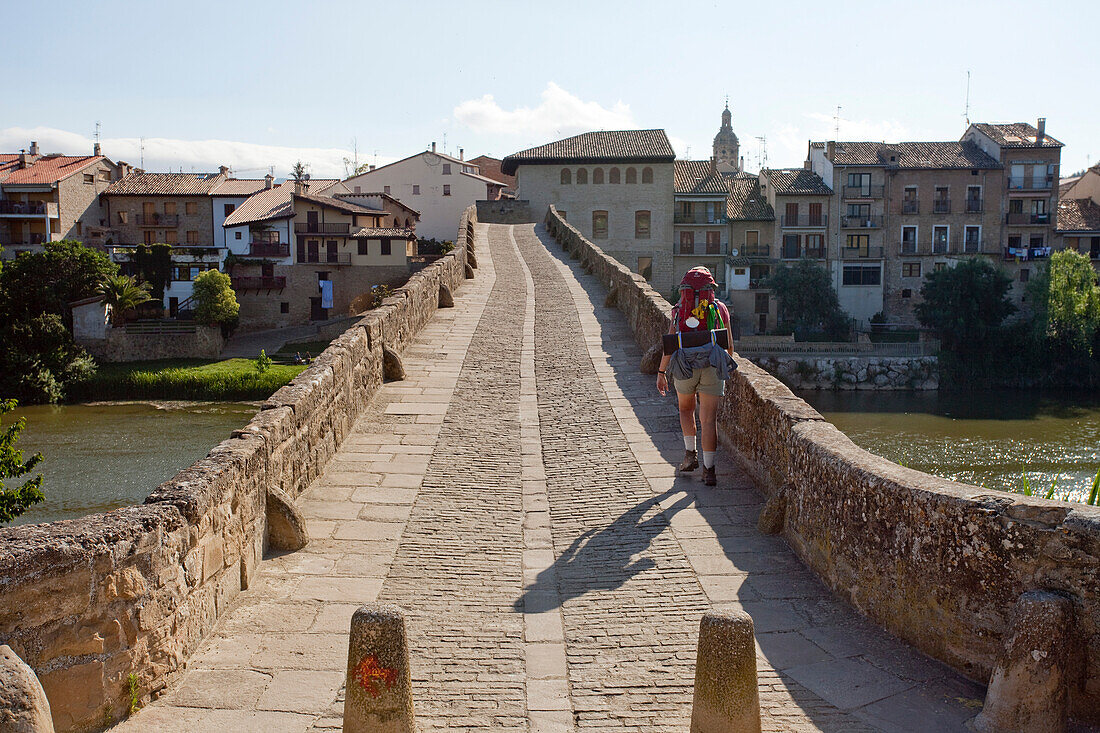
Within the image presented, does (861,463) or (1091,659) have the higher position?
(861,463)

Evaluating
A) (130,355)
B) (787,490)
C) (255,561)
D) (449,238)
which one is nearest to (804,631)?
(787,490)

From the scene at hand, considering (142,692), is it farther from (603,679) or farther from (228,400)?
(228,400)

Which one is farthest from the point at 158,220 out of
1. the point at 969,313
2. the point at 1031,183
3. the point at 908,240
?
the point at 1031,183

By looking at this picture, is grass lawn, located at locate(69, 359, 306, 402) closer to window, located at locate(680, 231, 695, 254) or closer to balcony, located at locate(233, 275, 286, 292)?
balcony, located at locate(233, 275, 286, 292)

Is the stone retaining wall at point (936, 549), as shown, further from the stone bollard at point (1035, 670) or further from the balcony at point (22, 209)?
the balcony at point (22, 209)

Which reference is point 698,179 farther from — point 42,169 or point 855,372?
point 42,169

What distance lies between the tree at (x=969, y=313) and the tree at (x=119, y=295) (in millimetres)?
43404

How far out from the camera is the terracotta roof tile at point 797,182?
59688mm

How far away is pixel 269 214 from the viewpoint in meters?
60.4

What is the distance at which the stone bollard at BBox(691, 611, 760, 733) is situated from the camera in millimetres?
4164

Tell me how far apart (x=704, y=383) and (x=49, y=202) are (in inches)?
2456

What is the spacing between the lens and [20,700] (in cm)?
374

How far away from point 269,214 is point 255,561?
57286 mm

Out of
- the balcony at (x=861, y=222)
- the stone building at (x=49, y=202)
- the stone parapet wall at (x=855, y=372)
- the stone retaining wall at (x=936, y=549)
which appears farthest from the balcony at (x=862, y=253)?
the stone retaining wall at (x=936, y=549)
